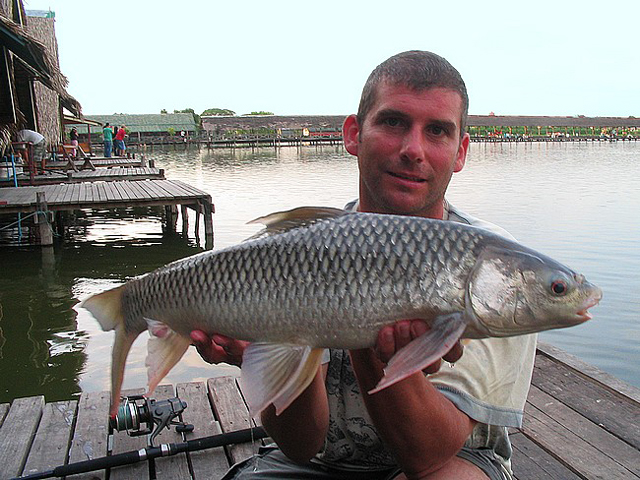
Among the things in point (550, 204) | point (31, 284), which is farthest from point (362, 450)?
point (550, 204)

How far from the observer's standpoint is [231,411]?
12.5 feet

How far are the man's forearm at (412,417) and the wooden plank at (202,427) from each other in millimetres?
1428

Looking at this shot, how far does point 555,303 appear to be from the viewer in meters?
1.69

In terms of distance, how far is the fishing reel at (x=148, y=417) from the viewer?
3428mm

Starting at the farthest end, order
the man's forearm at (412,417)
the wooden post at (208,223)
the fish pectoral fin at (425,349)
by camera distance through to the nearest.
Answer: the wooden post at (208,223), the man's forearm at (412,417), the fish pectoral fin at (425,349)

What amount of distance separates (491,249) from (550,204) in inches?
712

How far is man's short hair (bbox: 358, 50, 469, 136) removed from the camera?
252cm

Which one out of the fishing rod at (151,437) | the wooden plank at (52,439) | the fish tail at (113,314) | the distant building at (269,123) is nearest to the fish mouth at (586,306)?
the fish tail at (113,314)

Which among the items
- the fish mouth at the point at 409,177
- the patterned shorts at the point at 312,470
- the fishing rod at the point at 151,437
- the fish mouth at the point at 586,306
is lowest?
the fishing rod at the point at 151,437

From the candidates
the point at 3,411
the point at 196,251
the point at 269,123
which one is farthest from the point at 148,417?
the point at 269,123

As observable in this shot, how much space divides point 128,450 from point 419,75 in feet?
8.37

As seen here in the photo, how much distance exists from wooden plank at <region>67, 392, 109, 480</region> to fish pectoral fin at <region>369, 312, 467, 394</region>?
86.5 inches

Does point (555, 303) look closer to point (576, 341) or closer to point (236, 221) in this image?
point (576, 341)

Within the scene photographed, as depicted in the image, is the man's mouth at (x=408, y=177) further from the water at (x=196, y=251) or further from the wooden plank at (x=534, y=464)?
the wooden plank at (x=534, y=464)
